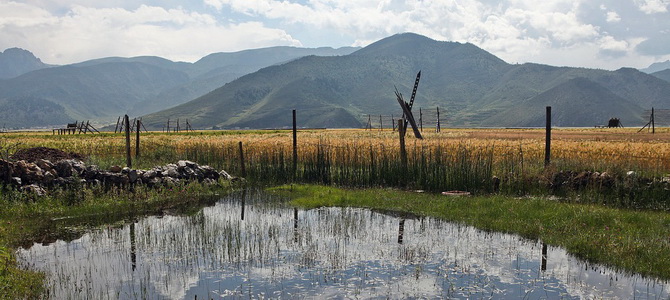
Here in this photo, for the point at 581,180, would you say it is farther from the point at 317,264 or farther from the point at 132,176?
the point at 132,176

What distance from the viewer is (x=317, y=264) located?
33.0 ft

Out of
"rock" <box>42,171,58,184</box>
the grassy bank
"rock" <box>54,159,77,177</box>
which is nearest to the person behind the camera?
the grassy bank

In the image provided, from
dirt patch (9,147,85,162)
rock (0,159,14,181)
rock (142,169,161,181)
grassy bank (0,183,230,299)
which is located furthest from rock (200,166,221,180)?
dirt patch (9,147,85,162)

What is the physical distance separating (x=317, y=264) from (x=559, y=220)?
23.0ft

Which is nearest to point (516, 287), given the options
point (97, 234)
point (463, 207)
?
point (463, 207)

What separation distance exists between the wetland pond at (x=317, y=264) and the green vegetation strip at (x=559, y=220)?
49 centimetres

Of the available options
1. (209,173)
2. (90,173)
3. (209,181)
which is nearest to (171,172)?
(209,181)

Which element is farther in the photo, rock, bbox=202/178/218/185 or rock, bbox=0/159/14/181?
rock, bbox=202/178/218/185

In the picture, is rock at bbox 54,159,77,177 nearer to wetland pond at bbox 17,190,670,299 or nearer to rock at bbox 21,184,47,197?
rock at bbox 21,184,47,197

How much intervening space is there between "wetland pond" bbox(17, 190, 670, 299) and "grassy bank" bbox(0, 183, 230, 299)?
61cm

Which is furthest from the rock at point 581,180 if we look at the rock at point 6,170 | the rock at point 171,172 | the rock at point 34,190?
the rock at point 6,170

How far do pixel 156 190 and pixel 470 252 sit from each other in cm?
1305

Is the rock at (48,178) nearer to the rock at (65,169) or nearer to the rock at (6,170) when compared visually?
the rock at (65,169)

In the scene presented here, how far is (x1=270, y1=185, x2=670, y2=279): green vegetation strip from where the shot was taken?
1001 cm
